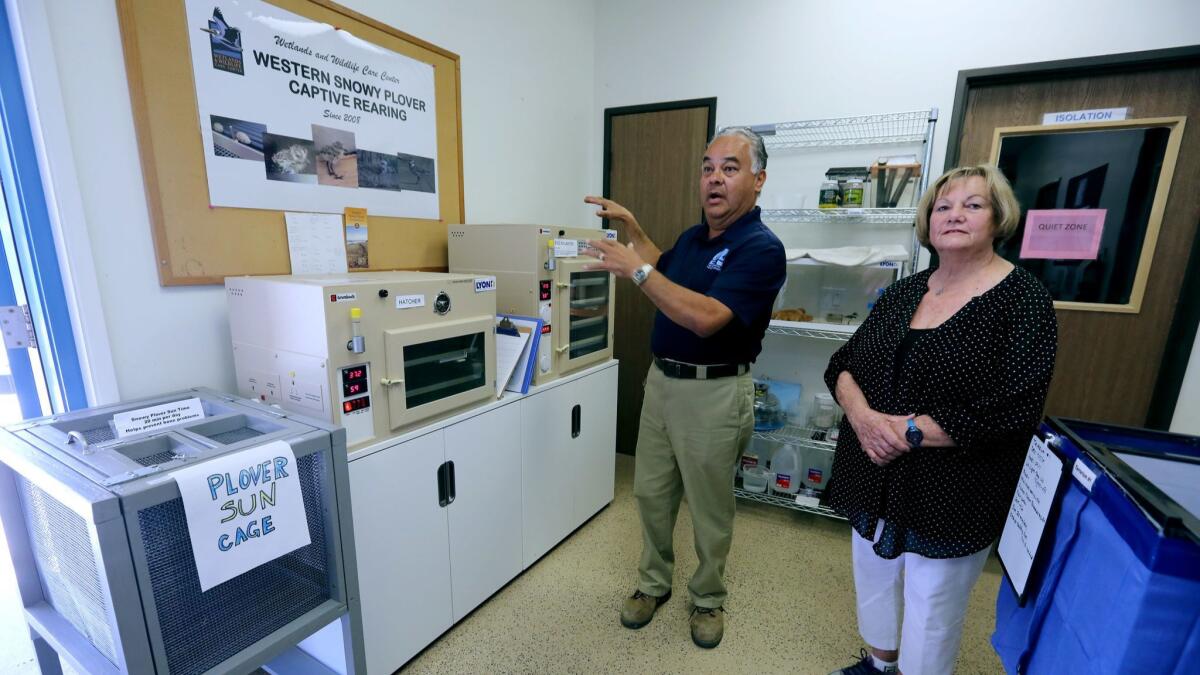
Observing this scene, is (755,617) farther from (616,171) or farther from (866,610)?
(616,171)

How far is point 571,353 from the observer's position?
218 centimetres

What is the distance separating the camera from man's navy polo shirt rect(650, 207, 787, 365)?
1.46 meters

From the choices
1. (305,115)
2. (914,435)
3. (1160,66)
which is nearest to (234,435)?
(305,115)

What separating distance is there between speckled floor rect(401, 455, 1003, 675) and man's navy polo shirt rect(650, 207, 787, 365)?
0.97 metres

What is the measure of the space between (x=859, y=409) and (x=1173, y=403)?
1.81 metres

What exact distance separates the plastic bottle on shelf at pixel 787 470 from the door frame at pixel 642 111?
5.56ft

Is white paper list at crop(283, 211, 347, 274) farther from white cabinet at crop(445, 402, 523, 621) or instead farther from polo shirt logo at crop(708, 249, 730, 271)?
polo shirt logo at crop(708, 249, 730, 271)

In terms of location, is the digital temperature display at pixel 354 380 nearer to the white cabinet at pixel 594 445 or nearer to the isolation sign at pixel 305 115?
the isolation sign at pixel 305 115

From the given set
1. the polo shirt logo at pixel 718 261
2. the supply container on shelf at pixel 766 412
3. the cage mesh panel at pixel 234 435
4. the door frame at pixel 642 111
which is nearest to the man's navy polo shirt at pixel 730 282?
the polo shirt logo at pixel 718 261

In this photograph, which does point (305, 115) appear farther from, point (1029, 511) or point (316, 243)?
point (1029, 511)

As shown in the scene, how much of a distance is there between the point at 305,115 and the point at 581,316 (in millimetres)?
1218

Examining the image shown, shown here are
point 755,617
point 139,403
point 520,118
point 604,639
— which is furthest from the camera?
point 520,118

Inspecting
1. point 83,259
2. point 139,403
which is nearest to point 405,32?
point 83,259

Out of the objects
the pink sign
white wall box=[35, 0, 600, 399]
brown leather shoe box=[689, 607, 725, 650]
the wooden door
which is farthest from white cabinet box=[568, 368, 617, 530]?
the pink sign
